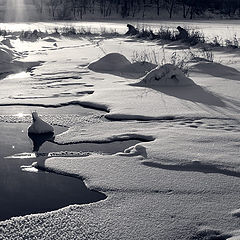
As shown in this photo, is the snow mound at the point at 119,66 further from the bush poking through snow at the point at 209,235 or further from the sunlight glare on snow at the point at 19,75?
the bush poking through snow at the point at 209,235

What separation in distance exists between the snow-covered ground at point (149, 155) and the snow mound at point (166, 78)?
0.02 m

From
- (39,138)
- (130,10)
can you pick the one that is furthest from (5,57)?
(130,10)

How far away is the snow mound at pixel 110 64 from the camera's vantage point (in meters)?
9.77

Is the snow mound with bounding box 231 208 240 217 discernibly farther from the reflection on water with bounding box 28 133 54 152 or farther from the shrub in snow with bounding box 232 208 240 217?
the reflection on water with bounding box 28 133 54 152

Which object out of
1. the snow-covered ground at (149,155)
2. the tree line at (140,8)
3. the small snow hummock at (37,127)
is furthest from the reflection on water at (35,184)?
the tree line at (140,8)

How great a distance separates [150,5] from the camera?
51406 mm

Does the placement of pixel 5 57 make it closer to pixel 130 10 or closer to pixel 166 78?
pixel 166 78

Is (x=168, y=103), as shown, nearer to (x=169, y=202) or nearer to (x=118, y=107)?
(x=118, y=107)

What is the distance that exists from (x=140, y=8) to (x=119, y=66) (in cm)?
4262

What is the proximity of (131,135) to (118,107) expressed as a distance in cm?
131

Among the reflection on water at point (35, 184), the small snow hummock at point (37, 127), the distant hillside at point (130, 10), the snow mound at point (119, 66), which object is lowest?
the reflection on water at point (35, 184)

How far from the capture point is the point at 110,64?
9.87 metres

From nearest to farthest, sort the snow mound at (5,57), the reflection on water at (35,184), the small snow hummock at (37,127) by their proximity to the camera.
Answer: the reflection on water at (35,184) → the small snow hummock at (37,127) → the snow mound at (5,57)

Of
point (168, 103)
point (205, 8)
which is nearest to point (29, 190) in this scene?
point (168, 103)
